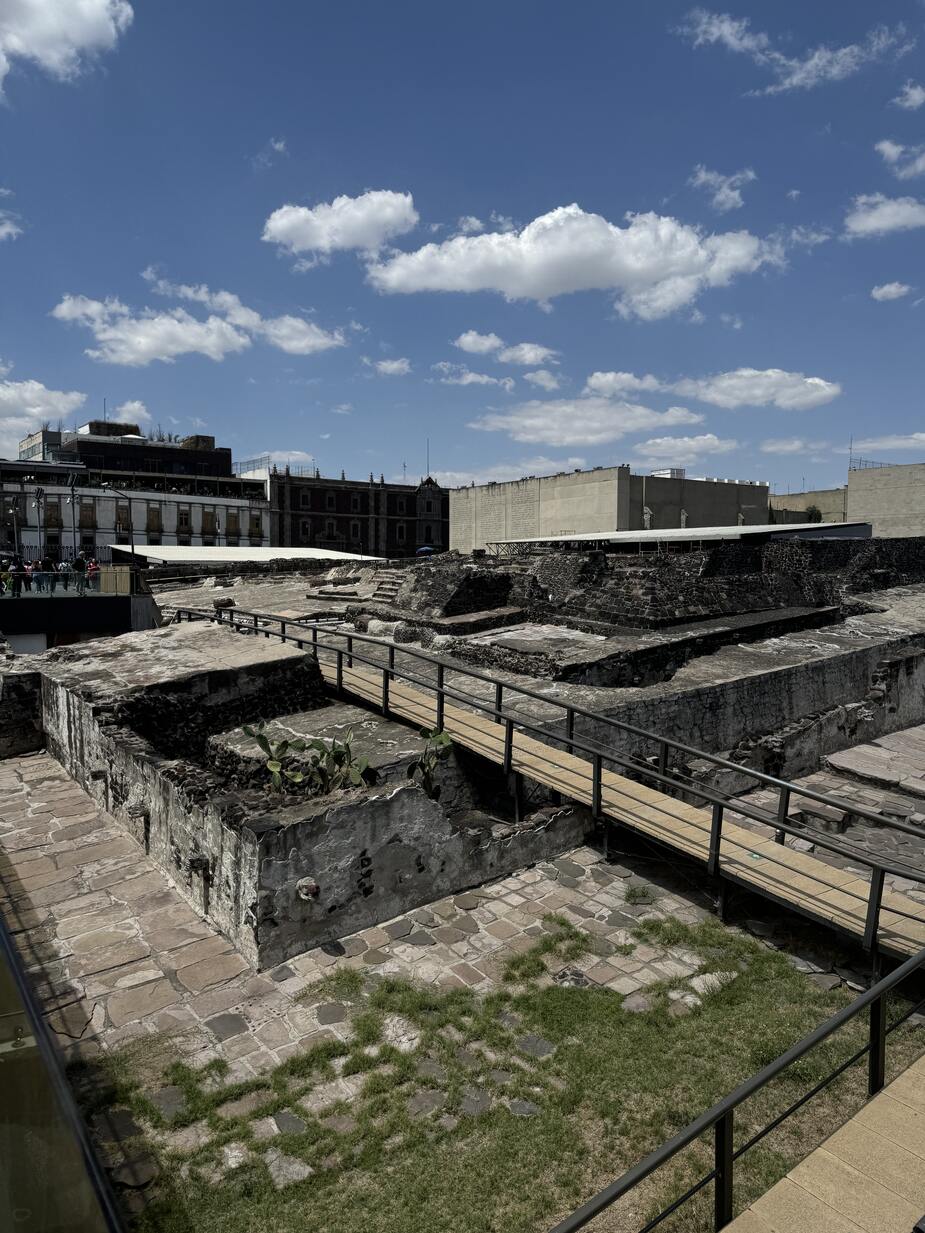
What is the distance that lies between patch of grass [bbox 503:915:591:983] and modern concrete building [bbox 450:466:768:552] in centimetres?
3436

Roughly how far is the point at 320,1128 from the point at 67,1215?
142 centimetres

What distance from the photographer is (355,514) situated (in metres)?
60.1

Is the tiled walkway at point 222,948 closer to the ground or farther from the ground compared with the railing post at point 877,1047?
closer to the ground

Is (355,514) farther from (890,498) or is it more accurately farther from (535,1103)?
(535,1103)

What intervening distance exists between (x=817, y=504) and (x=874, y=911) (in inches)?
2037

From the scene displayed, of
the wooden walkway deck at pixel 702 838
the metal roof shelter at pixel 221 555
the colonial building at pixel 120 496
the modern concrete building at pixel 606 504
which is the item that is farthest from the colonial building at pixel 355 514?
the wooden walkway deck at pixel 702 838


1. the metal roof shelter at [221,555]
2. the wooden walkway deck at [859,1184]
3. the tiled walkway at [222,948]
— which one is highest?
the metal roof shelter at [221,555]

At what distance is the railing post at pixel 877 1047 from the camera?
3.38 meters

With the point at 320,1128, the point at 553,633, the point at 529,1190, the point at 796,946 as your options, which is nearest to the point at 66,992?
the point at 320,1128

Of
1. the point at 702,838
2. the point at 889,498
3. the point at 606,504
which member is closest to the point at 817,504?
the point at 889,498

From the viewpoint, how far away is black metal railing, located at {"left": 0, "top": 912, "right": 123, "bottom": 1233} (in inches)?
112

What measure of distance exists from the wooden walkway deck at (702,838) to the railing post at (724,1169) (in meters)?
2.81

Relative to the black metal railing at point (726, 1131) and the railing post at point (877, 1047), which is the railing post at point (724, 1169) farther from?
A: the railing post at point (877, 1047)

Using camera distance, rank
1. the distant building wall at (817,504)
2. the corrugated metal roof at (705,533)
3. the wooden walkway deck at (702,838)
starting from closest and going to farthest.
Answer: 1. the wooden walkway deck at (702,838)
2. the corrugated metal roof at (705,533)
3. the distant building wall at (817,504)
